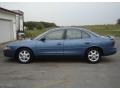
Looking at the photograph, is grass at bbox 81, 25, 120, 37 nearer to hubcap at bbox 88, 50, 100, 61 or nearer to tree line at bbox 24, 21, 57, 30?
tree line at bbox 24, 21, 57, 30

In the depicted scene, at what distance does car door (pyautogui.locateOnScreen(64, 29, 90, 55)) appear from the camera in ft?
34.8

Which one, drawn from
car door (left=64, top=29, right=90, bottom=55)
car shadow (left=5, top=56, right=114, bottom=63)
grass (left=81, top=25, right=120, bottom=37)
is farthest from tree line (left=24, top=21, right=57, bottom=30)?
car door (left=64, top=29, right=90, bottom=55)

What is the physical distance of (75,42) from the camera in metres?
10.6

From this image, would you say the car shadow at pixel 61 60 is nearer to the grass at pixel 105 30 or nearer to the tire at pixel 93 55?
the tire at pixel 93 55

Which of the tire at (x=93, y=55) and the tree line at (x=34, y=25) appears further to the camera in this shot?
the tree line at (x=34, y=25)

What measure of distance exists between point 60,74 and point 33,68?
145 centimetres

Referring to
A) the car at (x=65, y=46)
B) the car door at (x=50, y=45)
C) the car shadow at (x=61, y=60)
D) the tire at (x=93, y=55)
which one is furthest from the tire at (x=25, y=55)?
the tire at (x=93, y=55)

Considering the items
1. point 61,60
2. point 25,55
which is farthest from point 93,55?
point 25,55

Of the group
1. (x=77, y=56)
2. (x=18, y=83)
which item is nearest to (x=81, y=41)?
(x=77, y=56)

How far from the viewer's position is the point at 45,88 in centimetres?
676

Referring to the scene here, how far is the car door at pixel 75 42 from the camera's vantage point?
10599 mm

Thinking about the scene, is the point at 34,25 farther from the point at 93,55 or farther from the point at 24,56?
the point at 93,55

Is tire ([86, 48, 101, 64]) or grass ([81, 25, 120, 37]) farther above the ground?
grass ([81, 25, 120, 37])

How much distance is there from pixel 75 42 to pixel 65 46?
430 millimetres
